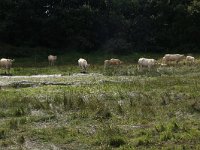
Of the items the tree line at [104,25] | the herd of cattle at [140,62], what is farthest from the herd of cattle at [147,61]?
the tree line at [104,25]

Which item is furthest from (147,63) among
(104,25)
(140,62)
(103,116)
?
(104,25)

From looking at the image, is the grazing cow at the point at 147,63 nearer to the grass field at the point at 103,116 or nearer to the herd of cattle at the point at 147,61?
the herd of cattle at the point at 147,61

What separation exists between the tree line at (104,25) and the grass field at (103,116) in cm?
3985

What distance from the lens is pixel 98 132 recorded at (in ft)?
50.6

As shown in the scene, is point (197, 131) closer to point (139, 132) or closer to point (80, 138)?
point (139, 132)

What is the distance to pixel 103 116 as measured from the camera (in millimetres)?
17828

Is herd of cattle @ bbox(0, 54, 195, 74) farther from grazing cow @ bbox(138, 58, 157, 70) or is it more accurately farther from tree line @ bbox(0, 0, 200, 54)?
tree line @ bbox(0, 0, 200, 54)

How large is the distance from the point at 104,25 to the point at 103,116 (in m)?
52.3

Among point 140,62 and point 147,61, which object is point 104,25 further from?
point 147,61

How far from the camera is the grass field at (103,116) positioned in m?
14.3

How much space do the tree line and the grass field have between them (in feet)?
131

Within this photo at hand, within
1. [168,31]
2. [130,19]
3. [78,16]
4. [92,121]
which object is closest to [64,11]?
[78,16]

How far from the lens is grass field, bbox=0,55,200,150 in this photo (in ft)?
47.1

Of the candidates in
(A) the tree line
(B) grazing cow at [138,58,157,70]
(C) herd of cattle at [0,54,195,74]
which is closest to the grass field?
(C) herd of cattle at [0,54,195,74]
